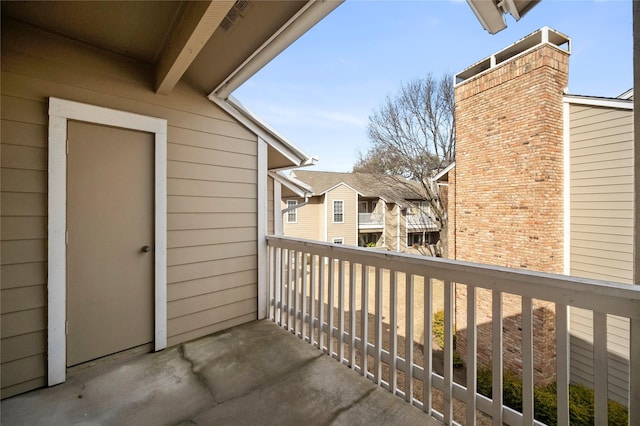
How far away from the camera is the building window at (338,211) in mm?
15555

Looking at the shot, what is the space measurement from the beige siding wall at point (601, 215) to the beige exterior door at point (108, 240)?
21.2 feet

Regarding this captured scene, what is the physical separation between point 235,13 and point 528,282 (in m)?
2.32

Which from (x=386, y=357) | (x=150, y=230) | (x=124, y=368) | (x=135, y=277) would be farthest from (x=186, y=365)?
(x=386, y=357)

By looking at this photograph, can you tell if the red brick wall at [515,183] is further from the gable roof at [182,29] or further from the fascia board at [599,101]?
A: the gable roof at [182,29]

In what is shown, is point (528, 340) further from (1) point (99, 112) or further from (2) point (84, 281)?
(1) point (99, 112)

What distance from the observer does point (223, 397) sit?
1.81 m

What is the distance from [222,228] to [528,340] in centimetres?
256

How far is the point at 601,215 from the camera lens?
467cm

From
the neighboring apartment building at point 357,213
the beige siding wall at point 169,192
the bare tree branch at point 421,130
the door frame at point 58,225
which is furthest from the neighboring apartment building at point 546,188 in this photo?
the neighboring apartment building at point 357,213

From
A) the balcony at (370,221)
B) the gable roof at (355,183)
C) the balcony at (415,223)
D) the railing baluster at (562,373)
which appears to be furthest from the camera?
the balcony at (370,221)

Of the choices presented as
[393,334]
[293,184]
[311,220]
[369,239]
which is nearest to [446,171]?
[293,184]

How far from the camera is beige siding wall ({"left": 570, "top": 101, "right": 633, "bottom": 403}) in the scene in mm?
4285

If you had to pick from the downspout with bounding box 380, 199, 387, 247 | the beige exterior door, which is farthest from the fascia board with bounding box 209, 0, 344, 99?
the downspout with bounding box 380, 199, 387, 247

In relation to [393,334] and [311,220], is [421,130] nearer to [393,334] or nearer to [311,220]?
[311,220]
